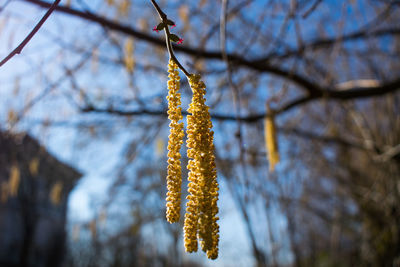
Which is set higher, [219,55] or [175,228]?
[219,55]

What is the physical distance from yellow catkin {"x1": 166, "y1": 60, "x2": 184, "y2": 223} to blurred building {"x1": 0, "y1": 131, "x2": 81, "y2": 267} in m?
6.26

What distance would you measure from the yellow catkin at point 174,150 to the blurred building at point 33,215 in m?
6.26

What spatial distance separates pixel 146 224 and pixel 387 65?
802 centimetres

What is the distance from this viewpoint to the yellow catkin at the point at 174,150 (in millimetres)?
609

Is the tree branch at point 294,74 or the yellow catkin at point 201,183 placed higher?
the tree branch at point 294,74

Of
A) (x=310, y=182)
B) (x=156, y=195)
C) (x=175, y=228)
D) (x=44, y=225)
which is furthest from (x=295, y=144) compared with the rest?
(x=44, y=225)

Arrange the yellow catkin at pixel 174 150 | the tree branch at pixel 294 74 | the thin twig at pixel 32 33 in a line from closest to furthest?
the thin twig at pixel 32 33 < the yellow catkin at pixel 174 150 < the tree branch at pixel 294 74

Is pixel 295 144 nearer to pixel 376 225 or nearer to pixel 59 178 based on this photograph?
pixel 376 225

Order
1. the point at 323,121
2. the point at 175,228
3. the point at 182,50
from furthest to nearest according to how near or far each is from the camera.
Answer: the point at 175,228
the point at 323,121
the point at 182,50

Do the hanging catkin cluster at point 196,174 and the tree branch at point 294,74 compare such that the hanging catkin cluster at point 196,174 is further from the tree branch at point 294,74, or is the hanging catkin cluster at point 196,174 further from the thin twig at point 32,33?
the tree branch at point 294,74

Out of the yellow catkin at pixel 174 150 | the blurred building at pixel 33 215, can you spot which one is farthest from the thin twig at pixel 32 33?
the blurred building at pixel 33 215

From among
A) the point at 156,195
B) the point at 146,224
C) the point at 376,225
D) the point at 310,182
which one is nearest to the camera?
the point at 376,225

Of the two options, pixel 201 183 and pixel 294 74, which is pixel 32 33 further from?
pixel 294 74

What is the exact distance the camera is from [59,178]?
34.4 feet
